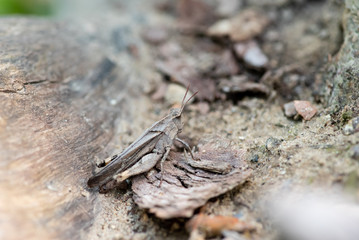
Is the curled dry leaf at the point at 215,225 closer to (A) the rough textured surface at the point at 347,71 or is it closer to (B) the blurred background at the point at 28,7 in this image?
(A) the rough textured surface at the point at 347,71

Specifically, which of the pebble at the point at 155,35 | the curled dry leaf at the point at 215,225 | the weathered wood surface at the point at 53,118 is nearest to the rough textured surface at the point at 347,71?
the curled dry leaf at the point at 215,225

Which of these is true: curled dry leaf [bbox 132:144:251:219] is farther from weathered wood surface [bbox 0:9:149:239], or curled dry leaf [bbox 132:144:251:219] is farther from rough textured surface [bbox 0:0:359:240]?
weathered wood surface [bbox 0:9:149:239]

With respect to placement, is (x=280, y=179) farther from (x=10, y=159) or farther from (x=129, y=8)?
(x=129, y=8)

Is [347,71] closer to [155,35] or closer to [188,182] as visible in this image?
[188,182]

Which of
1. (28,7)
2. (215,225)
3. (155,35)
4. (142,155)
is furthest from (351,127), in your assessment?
(28,7)

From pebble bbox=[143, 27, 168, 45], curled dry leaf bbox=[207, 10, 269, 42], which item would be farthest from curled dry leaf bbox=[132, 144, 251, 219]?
pebble bbox=[143, 27, 168, 45]
